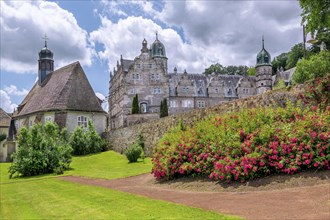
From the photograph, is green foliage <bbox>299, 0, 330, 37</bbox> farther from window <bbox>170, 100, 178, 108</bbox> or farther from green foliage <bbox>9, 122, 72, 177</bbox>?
window <bbox>170, 100, 178, 108</bbox>

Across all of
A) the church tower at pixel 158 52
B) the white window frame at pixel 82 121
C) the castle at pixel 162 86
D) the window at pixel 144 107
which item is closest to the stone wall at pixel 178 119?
the white window frame at pixel 82 121

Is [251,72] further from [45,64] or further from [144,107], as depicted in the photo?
[45,64]

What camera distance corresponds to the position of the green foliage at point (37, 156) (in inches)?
917

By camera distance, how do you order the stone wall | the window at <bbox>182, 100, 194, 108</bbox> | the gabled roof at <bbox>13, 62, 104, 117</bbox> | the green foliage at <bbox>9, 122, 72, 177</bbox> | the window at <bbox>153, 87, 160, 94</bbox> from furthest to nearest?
1. the window at <bbox>182, 100, 194, 108</bbox>
2. the window at <bbox>153, 87, 160, 94</bbox>
3. the gabled roof at <bbox>13, 62, 104, 117</bbox>
4. the green foliage at <bbox>9, 122, 72, 177</bbox>
5. the stone wall

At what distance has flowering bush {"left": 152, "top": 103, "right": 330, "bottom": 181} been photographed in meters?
10.4

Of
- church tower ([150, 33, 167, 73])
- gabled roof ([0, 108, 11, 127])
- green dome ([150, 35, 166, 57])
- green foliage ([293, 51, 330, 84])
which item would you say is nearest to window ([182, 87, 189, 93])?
church tower ([150, 33, 167, 73])

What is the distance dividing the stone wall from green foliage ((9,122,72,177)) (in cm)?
645

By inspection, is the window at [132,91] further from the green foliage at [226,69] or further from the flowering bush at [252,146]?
the green foliage at [226,69]

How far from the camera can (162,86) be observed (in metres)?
61.5

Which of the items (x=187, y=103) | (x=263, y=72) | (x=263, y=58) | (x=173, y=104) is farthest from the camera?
(x=263, y=58)

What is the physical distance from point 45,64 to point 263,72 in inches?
1695

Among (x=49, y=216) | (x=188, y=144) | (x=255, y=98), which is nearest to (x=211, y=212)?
(x=49, y=216)

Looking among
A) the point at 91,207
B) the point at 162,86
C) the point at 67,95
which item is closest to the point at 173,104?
the point at 162,86

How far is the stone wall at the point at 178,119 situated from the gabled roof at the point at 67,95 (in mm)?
4972
